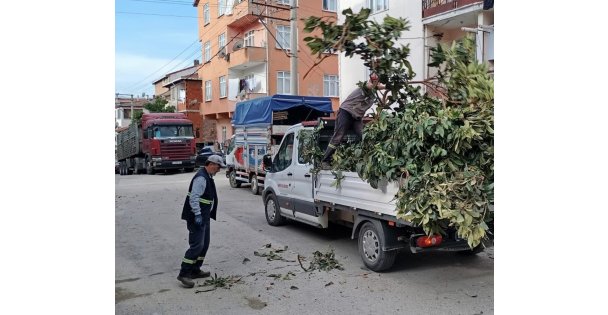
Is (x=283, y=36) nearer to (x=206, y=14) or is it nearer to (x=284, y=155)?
(x=206, y=14)

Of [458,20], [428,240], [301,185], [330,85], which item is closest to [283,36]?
[330,85]

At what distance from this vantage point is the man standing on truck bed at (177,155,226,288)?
235 inches

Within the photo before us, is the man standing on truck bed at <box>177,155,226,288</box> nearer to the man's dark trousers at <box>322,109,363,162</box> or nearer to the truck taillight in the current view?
the man's dark trousers at <box>322,109,363,162</box>

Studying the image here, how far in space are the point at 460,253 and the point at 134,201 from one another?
398 inches

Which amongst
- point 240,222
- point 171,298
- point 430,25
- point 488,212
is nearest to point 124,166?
point 430,25

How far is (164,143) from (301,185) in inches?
734

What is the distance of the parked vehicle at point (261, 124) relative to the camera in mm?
14461

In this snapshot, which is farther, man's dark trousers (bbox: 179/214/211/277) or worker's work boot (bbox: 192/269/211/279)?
worker's work boot (bbox: 192/269/211/279)

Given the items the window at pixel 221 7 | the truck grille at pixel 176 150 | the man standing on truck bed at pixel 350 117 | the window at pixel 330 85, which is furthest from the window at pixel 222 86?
the man standing on truck bed at pixel 350 117

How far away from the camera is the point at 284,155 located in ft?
30.3

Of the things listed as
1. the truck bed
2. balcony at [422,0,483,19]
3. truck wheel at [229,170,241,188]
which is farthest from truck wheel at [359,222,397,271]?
balcony at [422,0,483,19]

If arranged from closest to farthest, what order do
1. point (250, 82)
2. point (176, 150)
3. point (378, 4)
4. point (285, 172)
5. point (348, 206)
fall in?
point (348, 206) → point (285, 172) → point (378, 4) → point (176, 150) → point (250, 82)

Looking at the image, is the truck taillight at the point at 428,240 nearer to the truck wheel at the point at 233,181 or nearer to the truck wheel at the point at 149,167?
the truck wheel at the point at 233,181

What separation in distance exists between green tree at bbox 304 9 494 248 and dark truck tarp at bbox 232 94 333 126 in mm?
7545
